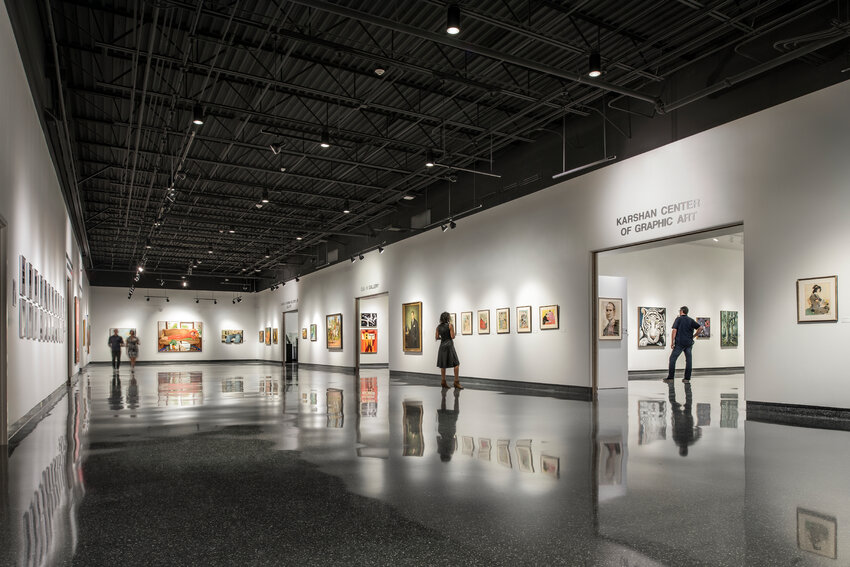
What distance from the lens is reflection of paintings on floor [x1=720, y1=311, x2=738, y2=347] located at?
22.2m

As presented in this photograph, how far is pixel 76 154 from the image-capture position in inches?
672

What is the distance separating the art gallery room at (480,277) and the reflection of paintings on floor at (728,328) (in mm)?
182

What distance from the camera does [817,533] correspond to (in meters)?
3.74

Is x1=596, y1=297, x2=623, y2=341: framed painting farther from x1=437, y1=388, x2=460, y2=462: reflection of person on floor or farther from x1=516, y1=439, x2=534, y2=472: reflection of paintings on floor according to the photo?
x1=516, y1=439, x2=534, y2=472: reflection of paintings on floor

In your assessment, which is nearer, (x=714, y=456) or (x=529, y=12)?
(x=714, y=456)

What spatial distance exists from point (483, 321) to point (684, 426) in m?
9.50

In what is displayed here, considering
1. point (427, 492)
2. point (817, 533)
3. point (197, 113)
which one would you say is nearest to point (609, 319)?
point (197, 113)

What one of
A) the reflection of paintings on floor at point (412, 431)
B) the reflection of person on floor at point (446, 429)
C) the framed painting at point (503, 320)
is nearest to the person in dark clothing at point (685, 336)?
the framed painting at point (503, 320)

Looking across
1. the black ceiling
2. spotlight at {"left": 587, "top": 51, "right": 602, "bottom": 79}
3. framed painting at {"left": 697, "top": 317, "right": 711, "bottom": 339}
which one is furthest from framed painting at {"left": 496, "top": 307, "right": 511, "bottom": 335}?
framed painting at {"left": 697, "top": 317, "right": 711, "bottom": 339}

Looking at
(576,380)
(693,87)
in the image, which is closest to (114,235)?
(576,380)

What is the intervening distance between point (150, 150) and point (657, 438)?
1529 cm

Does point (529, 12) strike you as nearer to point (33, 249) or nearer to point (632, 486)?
point (632, 486)

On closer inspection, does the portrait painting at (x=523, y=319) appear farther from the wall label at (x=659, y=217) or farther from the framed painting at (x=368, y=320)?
the framed painting at (x=368, y=320)

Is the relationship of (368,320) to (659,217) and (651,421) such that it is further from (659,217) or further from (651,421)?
(651,421)
